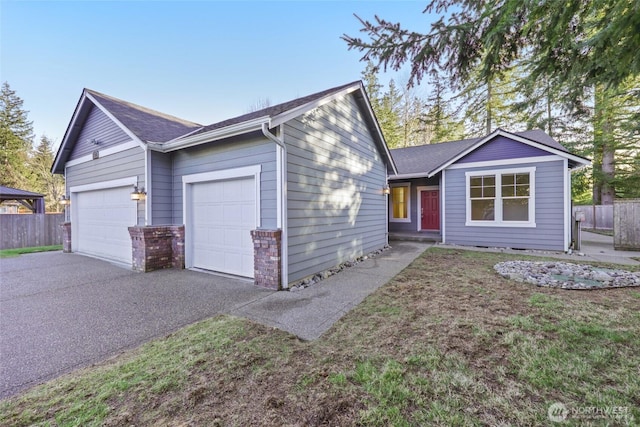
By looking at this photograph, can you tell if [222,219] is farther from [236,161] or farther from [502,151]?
[502,151]

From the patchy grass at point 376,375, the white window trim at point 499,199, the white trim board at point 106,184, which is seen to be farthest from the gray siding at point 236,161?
the white window trim at point 499,199

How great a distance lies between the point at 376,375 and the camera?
7.39 feet

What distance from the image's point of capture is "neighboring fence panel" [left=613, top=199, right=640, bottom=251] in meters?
7.98

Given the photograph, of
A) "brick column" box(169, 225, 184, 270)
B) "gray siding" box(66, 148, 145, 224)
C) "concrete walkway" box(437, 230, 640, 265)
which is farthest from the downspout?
"concrete walkway" box(437, 230, 640, 265)

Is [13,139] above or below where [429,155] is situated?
above

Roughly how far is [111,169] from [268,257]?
233 inches

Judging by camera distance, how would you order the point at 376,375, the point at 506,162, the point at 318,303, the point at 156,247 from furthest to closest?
the point at 506,162 < the point at 156,247 < the point at 318,303 < the point at 376,375

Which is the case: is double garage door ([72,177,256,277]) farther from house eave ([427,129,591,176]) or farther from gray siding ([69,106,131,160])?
house eave ([427,129,591,176])

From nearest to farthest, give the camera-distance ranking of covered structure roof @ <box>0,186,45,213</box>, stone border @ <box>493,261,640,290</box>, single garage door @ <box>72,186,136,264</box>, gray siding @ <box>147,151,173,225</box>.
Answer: stone border @ <box>493,261,640,290</box>, gray siding @ <box>147,151,173,225</box>, single garage door @ <box>72,186,136,264</box>, covered structure roof @ <box>0,186,45,213</box>

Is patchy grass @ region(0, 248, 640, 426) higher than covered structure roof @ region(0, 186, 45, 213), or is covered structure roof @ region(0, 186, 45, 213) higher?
covered structure roof @ region(0, 186, 45, 213)

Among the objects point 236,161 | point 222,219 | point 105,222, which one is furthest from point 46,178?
point 236,161

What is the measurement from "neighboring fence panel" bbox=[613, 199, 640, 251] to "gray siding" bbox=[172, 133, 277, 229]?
10.7 metres

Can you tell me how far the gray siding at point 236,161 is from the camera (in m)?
4.95

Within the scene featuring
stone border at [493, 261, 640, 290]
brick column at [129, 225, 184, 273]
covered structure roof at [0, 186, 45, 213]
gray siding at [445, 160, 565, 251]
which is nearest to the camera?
stone border at [493, 261, 640, 290]
